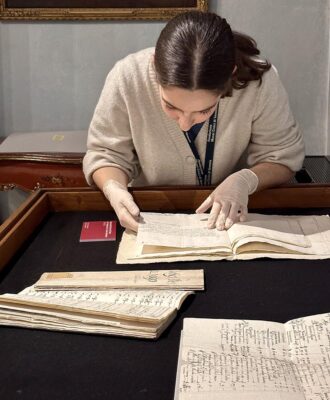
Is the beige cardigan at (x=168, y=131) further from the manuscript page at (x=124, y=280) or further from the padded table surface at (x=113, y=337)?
the manuscript page at (x=124, y=280)

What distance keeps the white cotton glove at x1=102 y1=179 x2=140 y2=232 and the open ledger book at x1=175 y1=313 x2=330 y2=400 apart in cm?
46

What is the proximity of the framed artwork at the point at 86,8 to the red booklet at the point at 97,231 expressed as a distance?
Answer: 1633 millimetres

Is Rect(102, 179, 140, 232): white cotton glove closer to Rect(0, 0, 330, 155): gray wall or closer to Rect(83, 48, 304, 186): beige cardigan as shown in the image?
Rect(83, 48, 304, 186): beige cardigan

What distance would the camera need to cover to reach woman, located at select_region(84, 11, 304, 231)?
1.58 m

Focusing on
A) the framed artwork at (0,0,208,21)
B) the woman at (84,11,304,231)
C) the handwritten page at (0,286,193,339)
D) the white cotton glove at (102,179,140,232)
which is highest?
the framed artwork at (0,0,208,21)

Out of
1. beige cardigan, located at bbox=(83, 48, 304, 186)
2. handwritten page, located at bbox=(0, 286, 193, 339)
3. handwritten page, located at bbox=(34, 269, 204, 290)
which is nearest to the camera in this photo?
handwritten page, located at bbox=(0, 286, 193, 339)

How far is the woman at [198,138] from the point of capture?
1.58 meters

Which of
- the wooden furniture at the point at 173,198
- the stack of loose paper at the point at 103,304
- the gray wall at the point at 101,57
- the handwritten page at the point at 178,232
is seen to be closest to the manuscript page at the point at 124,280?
the stack of loose paper at the point at 103,304

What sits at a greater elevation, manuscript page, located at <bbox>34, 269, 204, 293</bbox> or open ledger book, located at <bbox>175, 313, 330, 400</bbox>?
open ledger book, located at <bbox>175, 313, 330, 400</bbox>

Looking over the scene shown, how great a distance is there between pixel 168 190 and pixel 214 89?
350 mm

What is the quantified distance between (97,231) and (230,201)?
1.15 ft

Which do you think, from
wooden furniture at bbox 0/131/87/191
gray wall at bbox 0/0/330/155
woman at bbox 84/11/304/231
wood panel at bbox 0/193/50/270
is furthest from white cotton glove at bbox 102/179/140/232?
gray wall at bbox 0/0/330/155

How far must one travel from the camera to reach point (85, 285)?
47.8 inches

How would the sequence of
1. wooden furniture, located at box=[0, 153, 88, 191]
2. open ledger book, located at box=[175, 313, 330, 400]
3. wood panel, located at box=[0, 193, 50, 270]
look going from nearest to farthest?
open ledger book, located at box=[175, 313, 330, 400]
wood panel, located at box=[0, 193, 50, 270]
wooden furniture, located at box=[0, 153, 88, 191]
